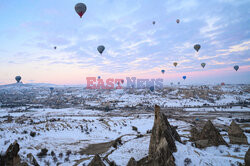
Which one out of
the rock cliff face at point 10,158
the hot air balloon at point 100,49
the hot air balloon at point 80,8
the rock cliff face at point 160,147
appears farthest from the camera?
the hot air balloon at point 100,49

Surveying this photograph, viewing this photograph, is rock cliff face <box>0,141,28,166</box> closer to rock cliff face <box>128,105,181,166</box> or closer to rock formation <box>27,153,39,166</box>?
rock formation <box>27,153,39,166</box>

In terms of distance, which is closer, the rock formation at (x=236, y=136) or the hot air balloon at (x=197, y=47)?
the rock formation at (x=236, y=136)

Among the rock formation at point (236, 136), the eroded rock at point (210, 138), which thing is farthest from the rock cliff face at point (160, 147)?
the rock formation at point (236, 136)

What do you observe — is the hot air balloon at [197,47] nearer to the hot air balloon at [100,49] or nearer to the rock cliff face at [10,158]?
the hot air balloon at [100,49]

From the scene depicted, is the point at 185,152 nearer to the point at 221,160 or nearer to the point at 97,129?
the point at 221,160

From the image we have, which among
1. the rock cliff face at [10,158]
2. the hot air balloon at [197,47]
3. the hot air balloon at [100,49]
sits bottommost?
the rock cliff face at [10,158]

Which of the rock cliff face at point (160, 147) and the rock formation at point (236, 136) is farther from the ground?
the rock cliff face at point (160, 147)

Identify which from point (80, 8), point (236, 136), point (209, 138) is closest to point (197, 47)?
point (236, 136)

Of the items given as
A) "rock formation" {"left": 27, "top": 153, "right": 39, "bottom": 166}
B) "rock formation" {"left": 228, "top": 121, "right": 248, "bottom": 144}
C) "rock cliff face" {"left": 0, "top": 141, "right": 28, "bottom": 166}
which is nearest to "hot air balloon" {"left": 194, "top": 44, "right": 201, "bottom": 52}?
"rock formation" {"left": 228, "top": 121, "right": 248, "bottom": 144}

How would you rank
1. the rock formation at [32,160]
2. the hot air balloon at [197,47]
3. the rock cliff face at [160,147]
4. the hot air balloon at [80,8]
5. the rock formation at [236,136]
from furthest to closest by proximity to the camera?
the hot air balloon at [197,47] < the hot air balloon at [80,8] < the rock formation at [236,136] < the rock formation at [32,160] < the rock cliff face at [160,147]
